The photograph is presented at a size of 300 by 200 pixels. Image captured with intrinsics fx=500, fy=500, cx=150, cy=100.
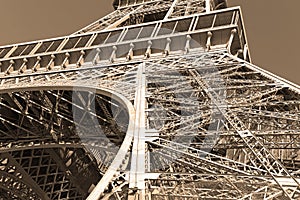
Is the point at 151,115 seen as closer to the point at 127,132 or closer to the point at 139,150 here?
the point at 127,132

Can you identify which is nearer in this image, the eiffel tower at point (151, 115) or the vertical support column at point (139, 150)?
the vertical support column at point (139, 150)

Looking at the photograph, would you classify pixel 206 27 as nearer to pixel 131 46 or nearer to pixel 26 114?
pixel 131 46

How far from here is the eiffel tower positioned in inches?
313

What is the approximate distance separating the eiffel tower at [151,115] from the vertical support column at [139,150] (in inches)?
0.8

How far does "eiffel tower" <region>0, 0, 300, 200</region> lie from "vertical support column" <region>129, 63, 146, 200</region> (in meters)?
0.02

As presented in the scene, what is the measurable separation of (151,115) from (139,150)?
3.13 metres

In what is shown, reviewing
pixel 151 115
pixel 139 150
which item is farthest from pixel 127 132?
pixel 151 115

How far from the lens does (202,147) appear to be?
11195mm

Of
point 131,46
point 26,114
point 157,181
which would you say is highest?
point 131,46

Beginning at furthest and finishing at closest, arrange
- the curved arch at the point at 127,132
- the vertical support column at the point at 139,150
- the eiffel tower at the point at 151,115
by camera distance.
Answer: the eiffel tower at the point at 151,115 < the curved arch at the point at 127,132 < the vertical support column at the point at 139,150

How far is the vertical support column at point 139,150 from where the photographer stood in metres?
7.30

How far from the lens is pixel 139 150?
833cm

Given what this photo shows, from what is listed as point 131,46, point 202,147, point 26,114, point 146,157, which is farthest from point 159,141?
point 26,114

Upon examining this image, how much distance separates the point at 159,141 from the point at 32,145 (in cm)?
1053
